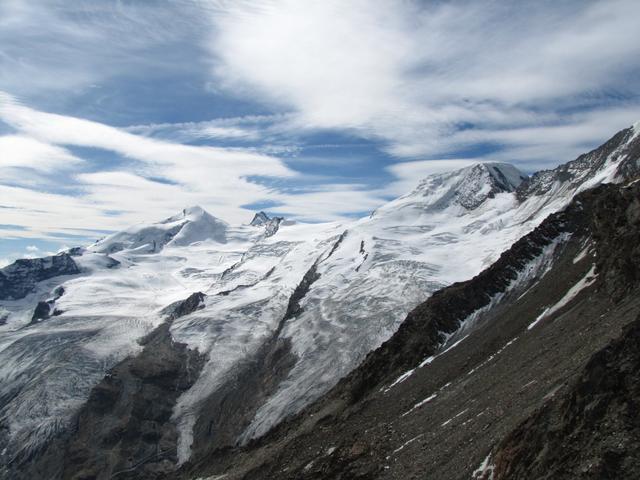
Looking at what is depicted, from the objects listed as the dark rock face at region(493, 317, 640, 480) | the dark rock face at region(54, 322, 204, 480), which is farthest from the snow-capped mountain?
the dark rock face at region(493, 317, 640, 480)

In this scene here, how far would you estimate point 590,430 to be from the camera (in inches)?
750

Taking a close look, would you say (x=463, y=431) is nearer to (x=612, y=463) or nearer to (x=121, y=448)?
(x=612, y=463)

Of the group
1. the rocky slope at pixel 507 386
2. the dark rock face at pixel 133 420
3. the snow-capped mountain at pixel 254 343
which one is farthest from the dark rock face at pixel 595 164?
the dark rock face at pixel 133 420

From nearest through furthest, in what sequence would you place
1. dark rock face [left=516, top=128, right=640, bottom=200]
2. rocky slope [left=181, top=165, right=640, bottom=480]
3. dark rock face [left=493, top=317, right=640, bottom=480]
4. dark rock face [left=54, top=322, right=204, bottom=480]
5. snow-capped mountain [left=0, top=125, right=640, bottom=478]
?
1. dark rock face [left=493, top=317, right=640, bottom=480]
2. rocky slope [left=181, top=165, right=640, bottom=480]
3. dark rock face [left=54, top=322, right=204, bottom=480]
4. snow-capped mountain [left=0, top=125, right=640, bottom=478]
5. dark rock face [left=516, top=128, right=640, bottom=200]

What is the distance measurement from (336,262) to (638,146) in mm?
92843

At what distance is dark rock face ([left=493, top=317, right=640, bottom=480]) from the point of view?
17453 mm

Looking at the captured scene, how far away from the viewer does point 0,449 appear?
123 meters

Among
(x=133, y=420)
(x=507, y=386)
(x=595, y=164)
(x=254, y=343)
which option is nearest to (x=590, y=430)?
(x=507, y=386)

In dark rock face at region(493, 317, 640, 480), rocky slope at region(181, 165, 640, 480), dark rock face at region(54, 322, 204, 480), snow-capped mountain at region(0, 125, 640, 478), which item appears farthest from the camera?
snow-capped mountain at region(0, 125, 640, 478)

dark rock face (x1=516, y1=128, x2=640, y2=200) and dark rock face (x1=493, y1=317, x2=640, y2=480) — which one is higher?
dark rock face (x1=516, y1=128, x2=640, y2=200)

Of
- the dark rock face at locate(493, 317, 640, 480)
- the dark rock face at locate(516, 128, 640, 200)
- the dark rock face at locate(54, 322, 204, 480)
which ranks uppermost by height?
the dark rock face at locate(516, 128, 640, 200)

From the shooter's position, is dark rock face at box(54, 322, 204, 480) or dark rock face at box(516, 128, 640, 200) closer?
dark rock face at box(54, 322, 204, 480)

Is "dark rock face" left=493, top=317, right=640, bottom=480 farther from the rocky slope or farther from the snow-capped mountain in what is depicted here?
the snow-capped mountain

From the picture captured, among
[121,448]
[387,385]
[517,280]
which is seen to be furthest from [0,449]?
[517,280]
